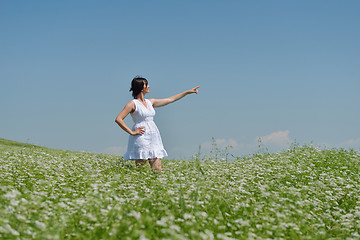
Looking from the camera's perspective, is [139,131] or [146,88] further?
[146,88]

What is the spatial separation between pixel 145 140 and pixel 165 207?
4.50m

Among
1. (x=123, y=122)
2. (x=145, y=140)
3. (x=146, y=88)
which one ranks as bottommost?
(x=145, y=140)

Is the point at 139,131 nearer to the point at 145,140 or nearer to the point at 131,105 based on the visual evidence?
the point at 145,140

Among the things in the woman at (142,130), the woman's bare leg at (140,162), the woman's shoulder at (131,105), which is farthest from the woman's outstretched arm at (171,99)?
the woman's bare leg at (140,162)

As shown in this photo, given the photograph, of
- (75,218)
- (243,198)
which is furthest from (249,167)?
A: (75,218)

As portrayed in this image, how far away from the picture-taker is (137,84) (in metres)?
9.75

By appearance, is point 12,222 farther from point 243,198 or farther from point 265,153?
point 265,153

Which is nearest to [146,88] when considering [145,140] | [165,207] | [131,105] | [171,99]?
[131,105]

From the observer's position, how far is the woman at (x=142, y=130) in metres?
9.35

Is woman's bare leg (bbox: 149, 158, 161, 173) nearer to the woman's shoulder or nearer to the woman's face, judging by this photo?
the woman's shoulder

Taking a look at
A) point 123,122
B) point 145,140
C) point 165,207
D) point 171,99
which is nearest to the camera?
point 165,207

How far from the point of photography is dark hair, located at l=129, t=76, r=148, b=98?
9.74 meters

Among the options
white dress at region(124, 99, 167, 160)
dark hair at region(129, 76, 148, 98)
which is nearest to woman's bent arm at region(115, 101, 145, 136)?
white dress at region(124, 99, 167, 160)

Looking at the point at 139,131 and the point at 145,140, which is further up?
the point at 139,131
